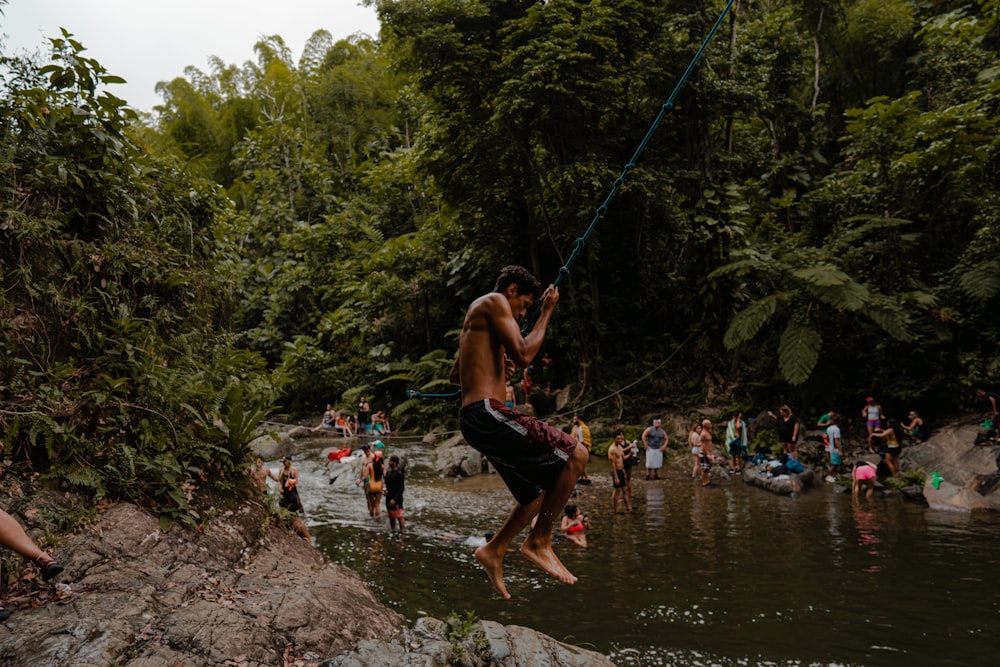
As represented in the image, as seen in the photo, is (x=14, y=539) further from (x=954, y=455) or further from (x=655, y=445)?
(x=954, y=455)

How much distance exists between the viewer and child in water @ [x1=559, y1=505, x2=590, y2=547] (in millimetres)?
10898

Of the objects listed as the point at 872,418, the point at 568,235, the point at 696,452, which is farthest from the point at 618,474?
the point at 568,235

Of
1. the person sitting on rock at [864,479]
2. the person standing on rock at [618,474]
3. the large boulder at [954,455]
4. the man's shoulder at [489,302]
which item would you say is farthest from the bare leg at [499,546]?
the large boulder at [954,455]

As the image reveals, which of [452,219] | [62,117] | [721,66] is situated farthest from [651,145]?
[62,117]

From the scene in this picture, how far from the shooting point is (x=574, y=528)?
10.9 metres

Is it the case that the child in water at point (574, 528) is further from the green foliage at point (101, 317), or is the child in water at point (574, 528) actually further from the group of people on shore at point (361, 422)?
the group of people on shore at point (361, 422)

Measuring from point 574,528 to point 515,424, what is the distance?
7775 millimetres

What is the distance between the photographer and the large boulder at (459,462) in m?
17.5

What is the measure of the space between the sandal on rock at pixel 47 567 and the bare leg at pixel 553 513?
3.26 m

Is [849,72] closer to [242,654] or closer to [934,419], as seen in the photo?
[934,419]

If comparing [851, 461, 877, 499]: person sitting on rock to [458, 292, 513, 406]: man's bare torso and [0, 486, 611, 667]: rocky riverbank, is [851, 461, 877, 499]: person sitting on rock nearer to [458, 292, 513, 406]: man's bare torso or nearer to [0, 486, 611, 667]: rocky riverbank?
[0, 486, 611, 667]: rocky riverbank

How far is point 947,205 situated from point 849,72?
12469mm

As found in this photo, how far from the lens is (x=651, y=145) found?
68.2 feet

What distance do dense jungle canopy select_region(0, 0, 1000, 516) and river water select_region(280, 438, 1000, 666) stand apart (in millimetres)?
3634
